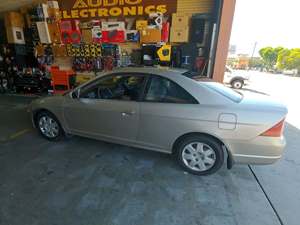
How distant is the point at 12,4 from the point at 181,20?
574 centimetres

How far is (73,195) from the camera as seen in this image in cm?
217

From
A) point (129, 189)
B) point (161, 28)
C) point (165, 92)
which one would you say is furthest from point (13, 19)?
point (129, 189)

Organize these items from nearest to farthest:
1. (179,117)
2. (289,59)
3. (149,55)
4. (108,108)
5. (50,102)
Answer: (179,117), (108,108), (50,102), (149,55), (289,59)

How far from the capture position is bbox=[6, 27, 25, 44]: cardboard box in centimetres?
705

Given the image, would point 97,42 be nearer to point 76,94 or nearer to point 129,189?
point 76,94

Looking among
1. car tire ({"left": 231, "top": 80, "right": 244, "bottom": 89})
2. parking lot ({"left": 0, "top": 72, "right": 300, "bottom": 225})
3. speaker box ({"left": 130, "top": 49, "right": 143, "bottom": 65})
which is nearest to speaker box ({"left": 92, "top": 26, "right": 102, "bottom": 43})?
speaker box ({"left": 130, "top": 49, "right": 143, "bottom": 65})

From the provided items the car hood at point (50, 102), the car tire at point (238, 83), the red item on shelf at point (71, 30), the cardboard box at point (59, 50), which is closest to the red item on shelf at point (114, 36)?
the red item on shelf at point (71, 30)

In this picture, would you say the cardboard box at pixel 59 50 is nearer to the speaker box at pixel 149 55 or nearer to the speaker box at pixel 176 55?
the speaker box at pixel 149 55

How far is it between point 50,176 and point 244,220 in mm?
2330

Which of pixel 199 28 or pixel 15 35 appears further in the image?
pixel 15 35

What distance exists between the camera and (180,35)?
579 centimetres

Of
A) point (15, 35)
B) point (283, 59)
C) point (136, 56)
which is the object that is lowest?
point (283, 59)

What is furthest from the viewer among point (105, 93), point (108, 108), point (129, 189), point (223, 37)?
point (223, 37)

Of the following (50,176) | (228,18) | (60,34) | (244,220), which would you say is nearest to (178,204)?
(244,220)
